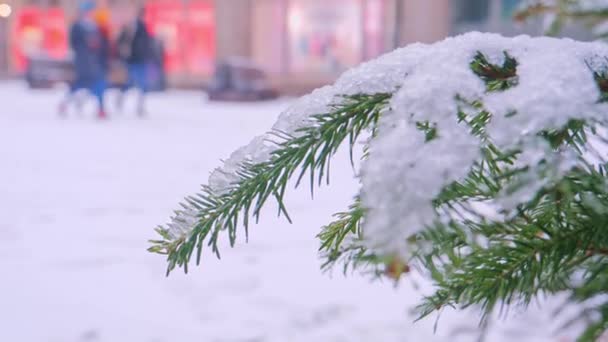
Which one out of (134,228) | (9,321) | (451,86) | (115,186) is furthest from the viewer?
(115,186)

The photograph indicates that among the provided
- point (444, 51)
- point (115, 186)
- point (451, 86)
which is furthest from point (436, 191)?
point (115, 186)

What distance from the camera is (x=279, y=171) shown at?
714 mm

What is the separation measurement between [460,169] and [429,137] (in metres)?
0.08

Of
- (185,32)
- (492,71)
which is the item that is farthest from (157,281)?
(185,32)

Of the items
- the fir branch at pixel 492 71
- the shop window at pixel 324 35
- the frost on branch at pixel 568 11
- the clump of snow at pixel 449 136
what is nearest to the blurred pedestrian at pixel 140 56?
the shop window at pixel 324 35

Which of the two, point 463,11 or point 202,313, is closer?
point 202,313

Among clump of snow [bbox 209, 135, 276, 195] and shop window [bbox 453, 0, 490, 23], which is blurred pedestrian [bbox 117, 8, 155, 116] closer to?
shop window [bbox 453, 0, 490, 23]

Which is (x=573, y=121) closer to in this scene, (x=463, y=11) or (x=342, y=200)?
(x=342, y=200)

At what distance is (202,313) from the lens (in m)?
2.78

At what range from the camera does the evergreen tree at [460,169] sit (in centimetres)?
45

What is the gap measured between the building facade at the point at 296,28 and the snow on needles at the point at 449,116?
55.6 ft

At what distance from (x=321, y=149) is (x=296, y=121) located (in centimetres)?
5

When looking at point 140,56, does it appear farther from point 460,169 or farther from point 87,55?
point 460,169

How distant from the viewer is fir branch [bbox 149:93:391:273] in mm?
704
